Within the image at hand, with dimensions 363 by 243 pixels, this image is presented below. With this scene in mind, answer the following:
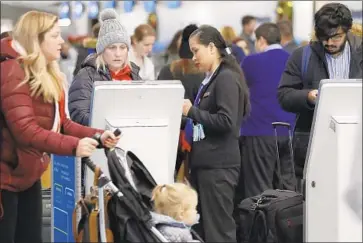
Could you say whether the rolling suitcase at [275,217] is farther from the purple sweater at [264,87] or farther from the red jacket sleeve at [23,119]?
the purple sweater at [264,87]

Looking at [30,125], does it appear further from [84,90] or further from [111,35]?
[111,35]

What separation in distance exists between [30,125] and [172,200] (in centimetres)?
70

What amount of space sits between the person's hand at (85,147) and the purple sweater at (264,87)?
10.3 feet

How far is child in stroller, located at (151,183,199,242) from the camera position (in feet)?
11.9

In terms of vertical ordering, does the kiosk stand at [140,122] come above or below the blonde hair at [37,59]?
below

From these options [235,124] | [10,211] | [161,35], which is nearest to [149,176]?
[10,211]

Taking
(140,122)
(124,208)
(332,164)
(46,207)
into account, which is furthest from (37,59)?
(46,207)

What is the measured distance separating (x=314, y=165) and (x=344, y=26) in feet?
3.73

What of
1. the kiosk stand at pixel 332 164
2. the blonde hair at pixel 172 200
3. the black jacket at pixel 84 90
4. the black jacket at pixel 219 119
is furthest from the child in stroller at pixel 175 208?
the black jacket at pixel 219 119

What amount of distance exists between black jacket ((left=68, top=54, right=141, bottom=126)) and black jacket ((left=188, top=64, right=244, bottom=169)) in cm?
58

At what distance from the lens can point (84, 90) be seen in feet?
15.0

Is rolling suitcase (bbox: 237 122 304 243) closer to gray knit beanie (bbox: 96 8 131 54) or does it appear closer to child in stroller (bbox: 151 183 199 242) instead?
child in stroller (bbox: 151 183 199 242)

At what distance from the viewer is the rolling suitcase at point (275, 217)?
4223 millimetres

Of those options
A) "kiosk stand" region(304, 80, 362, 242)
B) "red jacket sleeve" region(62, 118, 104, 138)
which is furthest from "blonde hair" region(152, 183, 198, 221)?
"kiosk stand" region(304, 80, 362, 242)
